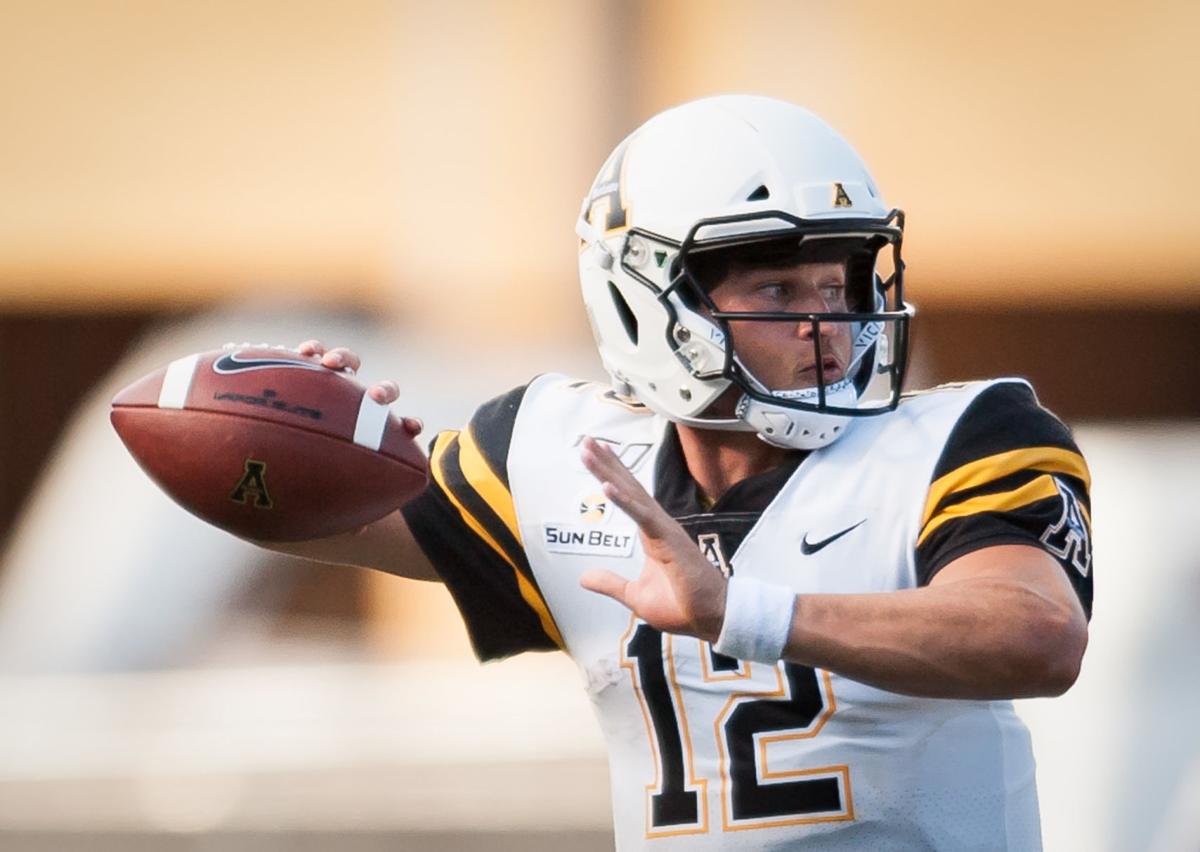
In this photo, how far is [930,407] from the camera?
7.82ft

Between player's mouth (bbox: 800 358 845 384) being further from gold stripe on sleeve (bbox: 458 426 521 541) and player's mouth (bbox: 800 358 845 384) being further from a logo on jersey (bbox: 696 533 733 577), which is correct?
gold stripe on sleeve (bbox: 458 426 521 541)

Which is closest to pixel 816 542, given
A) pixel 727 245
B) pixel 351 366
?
pixel 727 245

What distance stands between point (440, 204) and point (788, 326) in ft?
14.9

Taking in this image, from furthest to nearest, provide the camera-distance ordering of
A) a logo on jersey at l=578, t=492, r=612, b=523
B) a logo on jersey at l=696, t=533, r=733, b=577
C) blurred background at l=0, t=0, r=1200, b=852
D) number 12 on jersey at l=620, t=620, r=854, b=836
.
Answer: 1. blurred background at l=0, t=0, r=1200, b=852
2. a logo on jersey at l=578, t=492, r=612, b=523
3. a logo on jersey at l=696, t=533, r=733, b=577
4. number 12 on jersey at l=620, t=620, r=854, b=836

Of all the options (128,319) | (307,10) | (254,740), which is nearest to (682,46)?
(307,10)

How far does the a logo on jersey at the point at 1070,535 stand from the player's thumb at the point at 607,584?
0.52m

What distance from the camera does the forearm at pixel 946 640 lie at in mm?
1941

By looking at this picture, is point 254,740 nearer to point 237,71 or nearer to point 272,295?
point 272,295

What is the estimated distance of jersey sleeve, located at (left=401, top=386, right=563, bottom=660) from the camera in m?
2.59

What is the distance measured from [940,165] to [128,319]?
3095 millimetres

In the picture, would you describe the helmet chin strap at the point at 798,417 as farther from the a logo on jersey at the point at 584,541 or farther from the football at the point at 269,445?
the football at the point at 269,445

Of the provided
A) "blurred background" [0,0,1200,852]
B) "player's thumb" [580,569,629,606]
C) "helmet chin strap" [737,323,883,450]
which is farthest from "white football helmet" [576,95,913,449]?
"blurred background" [0,0,1200,852]

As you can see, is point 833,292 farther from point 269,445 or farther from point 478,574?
point 269,445

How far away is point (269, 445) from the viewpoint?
7.94 ft
